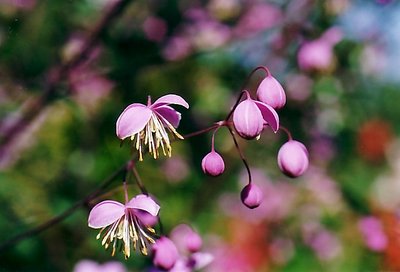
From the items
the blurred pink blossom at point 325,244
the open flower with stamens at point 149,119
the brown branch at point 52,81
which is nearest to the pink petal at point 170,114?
the open flower with stamens at point 149,119

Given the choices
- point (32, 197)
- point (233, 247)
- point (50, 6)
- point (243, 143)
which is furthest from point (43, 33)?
point (233, 247)

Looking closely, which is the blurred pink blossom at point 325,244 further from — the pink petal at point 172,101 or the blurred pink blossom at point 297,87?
the pink petal at point 172,101

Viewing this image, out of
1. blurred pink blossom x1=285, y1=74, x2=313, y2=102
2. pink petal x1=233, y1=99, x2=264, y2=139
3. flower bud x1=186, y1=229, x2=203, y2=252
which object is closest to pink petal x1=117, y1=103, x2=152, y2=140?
pink petal x1=233, y1=99, x2=264, y2=139

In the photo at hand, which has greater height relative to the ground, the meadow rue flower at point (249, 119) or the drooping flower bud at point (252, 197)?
the meadow rue flower at point (249, 119)

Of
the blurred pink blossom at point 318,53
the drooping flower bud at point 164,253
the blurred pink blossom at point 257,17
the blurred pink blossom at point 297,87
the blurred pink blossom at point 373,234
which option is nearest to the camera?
the drooping flower bud at point 164,253

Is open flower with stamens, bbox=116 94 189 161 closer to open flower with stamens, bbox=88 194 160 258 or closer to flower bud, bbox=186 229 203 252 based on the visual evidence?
open flower with stamens, bbox=88 194 160 258

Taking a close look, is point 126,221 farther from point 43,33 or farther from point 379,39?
point 379,39

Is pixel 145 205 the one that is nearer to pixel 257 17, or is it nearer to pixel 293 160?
pixel 293 160

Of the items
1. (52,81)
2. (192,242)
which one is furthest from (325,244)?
(192,242)
